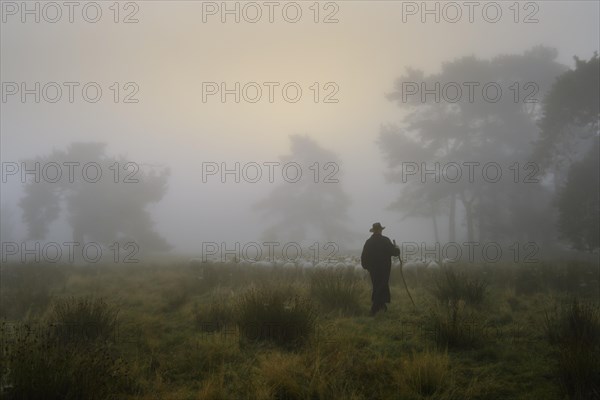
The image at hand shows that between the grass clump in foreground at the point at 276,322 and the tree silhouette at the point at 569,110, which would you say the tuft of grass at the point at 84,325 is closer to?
the grass clump in foreground at the point at 276,322

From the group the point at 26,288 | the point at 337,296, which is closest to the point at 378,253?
the point at 337,296

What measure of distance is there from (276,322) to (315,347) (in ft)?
3.17

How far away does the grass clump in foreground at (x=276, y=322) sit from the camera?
231 inches

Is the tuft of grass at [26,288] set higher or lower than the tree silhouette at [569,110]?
lower

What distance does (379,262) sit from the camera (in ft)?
28.6

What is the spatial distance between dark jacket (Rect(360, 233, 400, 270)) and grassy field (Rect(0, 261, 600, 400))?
0.83m

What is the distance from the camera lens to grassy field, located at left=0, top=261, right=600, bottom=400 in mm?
3881

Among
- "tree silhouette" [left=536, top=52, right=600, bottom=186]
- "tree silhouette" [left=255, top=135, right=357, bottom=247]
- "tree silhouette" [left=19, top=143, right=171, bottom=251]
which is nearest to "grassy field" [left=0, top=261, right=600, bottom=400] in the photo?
"tree silhouette" [left=536, top=52, right=600, bottom=186]

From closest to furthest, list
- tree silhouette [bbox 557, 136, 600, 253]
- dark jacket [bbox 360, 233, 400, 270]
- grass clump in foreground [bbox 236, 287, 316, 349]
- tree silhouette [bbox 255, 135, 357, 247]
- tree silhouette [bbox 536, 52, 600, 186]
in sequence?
grass clump in foreground [bbox 236, 287, 316, 349], dark jacket [bbox 360, 233, 400, 270], tree silhouette [bbox 557, 136, 600, 253], tree silhouette [bbox 536, 52, 600, 186], tree silhouette [bbox 255, 135, 357, 247]

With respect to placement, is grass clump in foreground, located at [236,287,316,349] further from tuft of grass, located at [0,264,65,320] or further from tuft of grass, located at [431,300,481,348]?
tuft of grass, located at [0,264,65,320]

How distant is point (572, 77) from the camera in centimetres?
1783

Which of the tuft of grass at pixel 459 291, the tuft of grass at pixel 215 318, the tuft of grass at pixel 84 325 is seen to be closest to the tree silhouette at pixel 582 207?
the tuft of grass at pixel 459 291

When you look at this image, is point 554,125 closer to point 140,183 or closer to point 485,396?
point 485,396

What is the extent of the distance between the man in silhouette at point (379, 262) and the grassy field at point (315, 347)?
444 mm
